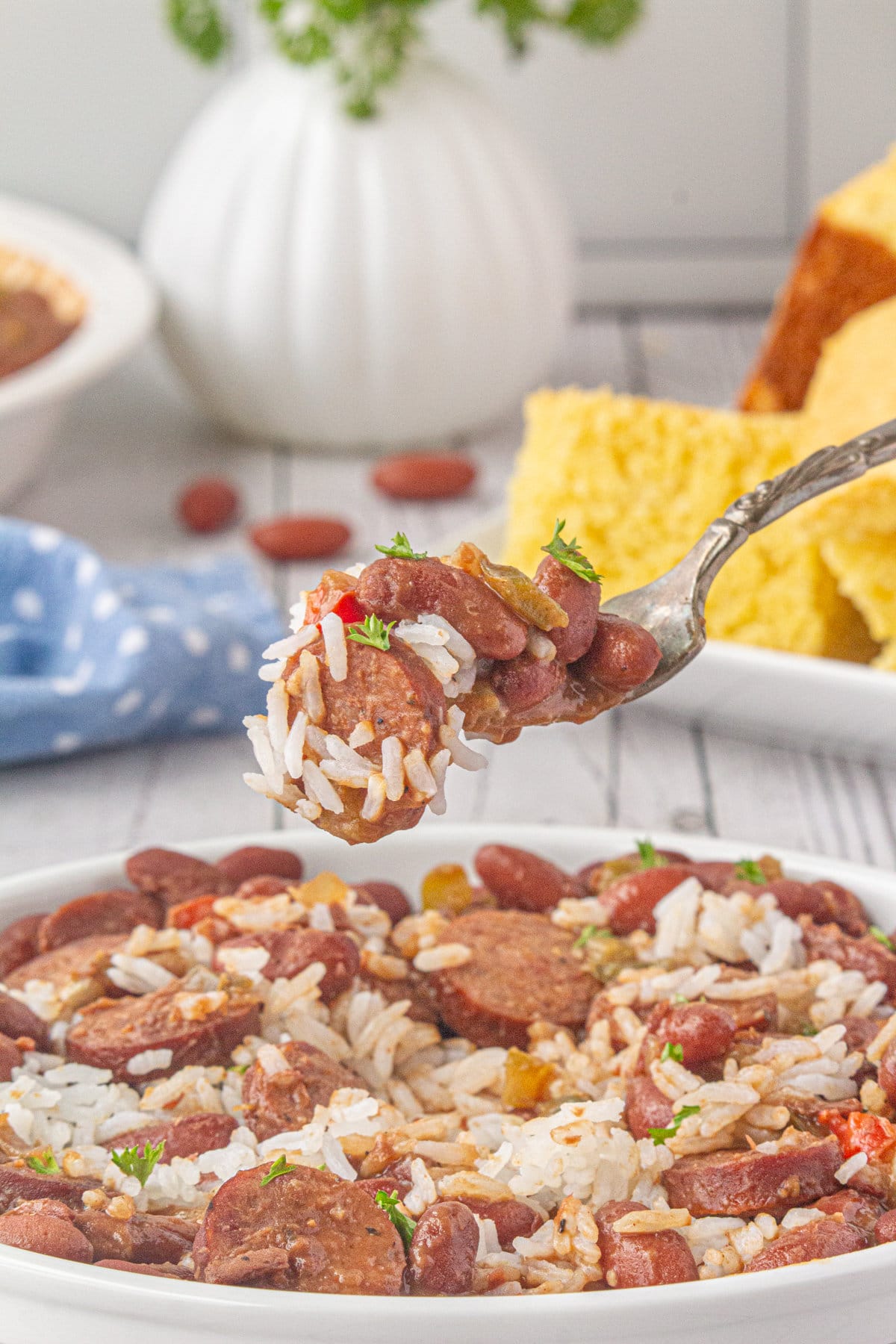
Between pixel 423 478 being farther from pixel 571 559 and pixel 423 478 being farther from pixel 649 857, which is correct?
pixel 571 559

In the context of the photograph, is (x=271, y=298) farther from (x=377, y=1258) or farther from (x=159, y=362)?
(x=377, y=1258)

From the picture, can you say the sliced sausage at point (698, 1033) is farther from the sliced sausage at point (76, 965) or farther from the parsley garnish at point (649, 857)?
the sliced sausage at point (76, 965)

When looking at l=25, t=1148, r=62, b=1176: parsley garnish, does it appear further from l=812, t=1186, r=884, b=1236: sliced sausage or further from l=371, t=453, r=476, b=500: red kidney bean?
Answer: l=371, t=453, r=476, b=500: red kidney bean

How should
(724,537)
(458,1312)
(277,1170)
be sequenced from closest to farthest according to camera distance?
(458,1312), (277,1170), (724,537)

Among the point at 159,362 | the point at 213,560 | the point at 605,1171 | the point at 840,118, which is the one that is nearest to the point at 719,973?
the point at 605,1171

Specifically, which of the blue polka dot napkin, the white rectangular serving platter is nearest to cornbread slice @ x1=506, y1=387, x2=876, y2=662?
the white rectangular serving platter

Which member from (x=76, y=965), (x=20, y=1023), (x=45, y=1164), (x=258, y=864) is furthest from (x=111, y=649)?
(x=45, y=1164)
